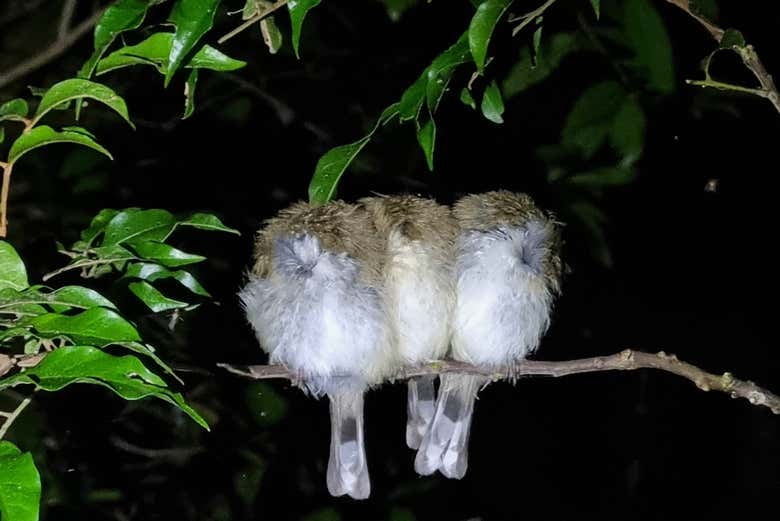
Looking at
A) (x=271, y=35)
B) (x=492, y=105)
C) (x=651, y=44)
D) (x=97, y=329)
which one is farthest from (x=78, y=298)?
(x=651, y=44)

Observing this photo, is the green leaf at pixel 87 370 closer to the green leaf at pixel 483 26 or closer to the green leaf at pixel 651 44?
the green leaf at pixel 483 26

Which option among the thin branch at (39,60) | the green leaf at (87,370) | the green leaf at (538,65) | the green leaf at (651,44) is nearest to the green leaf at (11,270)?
the green leaf at (87,370)

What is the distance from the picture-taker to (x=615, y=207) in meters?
3.80

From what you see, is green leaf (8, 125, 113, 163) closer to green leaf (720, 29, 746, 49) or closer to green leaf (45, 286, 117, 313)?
green leaf (45, 286, 117, 313)

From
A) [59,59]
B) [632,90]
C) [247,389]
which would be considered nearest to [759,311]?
[632,90]

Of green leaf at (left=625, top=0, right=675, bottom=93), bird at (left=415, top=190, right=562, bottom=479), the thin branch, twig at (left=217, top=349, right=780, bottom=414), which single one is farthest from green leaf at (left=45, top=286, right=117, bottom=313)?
green leaf at (left=625, top=0, right=675, bottom=93)

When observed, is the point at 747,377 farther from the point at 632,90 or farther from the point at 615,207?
the point at 632,90

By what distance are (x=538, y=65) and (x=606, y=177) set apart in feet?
1.20

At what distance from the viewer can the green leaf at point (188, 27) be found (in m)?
1.48

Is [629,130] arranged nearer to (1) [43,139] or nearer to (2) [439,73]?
(2) [439,73]

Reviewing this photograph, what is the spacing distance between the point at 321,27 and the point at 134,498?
1.61 m

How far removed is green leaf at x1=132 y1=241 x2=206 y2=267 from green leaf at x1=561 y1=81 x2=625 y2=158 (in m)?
1.27

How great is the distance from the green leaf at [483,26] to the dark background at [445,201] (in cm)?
113

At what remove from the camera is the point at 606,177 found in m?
2.81
